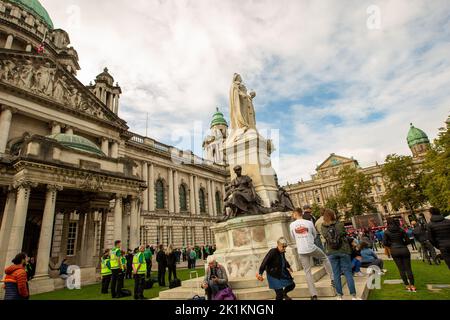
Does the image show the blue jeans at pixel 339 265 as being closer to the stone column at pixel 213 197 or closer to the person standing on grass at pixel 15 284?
the person standing on grass at pixel 15 284

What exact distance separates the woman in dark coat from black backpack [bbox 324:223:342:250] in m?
0.98

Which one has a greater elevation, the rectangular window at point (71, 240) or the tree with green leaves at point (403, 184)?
the tree with green leaves at point (403, 184)

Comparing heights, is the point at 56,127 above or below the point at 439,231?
above

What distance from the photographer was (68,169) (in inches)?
600

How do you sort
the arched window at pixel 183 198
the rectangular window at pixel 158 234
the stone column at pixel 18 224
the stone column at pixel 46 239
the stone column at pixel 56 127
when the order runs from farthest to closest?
the arched window at pixel 183 198, the rectangular window at pixel 158 234, the stone column at pixel 56 127, the stone column at pixel 46 239, the stone column at pixel 18 224

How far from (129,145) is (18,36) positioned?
18.7m

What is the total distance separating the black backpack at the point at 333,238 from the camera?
5109 mm

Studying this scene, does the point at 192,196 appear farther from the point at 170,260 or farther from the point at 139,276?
the point at 139,276

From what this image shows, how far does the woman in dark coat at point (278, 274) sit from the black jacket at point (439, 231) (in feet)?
12.9

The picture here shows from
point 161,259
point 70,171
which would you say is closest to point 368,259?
point 161,259

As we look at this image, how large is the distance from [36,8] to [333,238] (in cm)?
5247

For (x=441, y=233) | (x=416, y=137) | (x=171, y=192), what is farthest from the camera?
(x=416, y=137)

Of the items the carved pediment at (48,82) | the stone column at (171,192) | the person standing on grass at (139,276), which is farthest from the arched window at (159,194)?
the person standing on grass at (139,276)

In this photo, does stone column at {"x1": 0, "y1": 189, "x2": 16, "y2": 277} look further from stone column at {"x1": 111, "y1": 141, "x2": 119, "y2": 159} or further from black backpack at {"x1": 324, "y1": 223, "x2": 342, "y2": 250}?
black backpack at {"x1": 324, "y1": 223, "x2": 342, "y2": 250}
